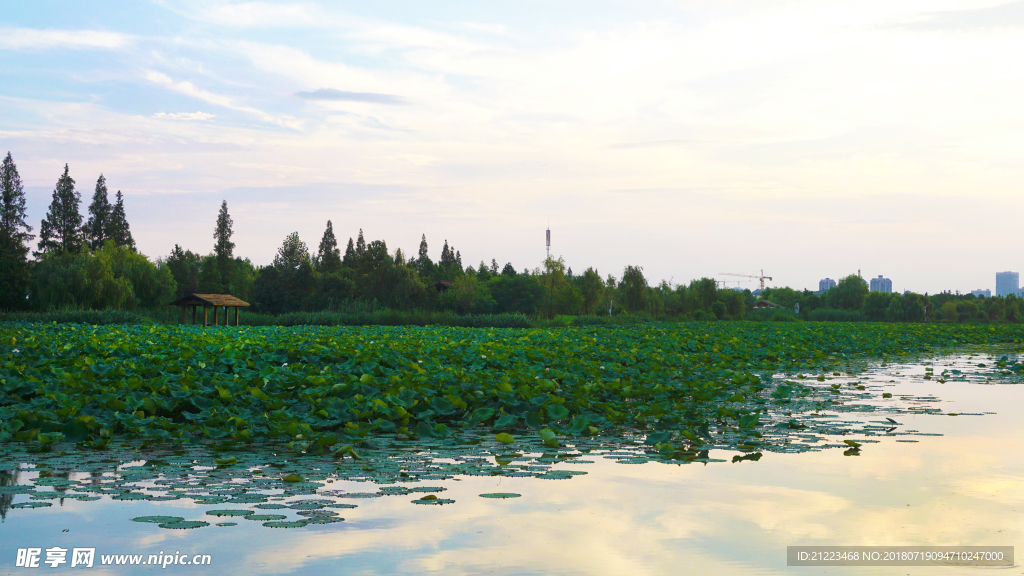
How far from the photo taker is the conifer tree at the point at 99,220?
68.4 meters

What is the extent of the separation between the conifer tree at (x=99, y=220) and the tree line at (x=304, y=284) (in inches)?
3.7

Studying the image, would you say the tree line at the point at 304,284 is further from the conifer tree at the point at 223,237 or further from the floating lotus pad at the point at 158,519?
the floating lotus pad at the point at 158,519

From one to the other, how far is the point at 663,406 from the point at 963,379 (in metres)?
10.4

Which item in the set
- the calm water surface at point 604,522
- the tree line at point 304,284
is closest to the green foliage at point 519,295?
the tree line at point 304,284

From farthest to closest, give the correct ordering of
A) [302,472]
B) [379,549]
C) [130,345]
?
[130,345] → [302,472] → [379,549]

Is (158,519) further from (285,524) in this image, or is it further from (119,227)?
(119,227)

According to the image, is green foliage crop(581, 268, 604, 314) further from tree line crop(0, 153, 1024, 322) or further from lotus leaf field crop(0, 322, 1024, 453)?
lotus leaf field crop(0, 322, 1024, 453)

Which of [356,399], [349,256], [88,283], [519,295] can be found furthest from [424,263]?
[356,399]

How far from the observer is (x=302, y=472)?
602 cm

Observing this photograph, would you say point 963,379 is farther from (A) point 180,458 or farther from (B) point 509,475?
(A) point 180,458

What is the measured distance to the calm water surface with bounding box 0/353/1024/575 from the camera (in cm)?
416

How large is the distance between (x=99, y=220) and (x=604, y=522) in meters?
75.8

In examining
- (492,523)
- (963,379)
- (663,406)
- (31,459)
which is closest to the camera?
(492,523)

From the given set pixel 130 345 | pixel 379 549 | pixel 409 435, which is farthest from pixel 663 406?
pixel 130 345
